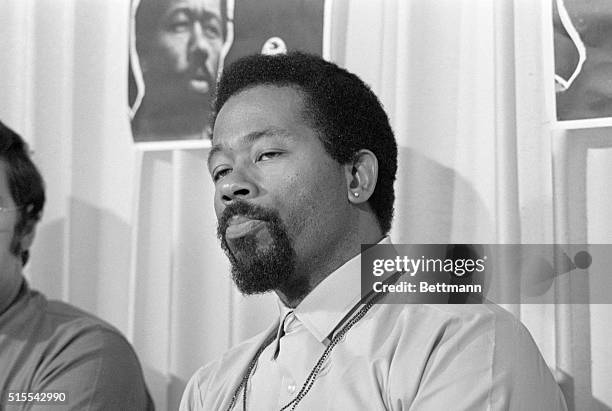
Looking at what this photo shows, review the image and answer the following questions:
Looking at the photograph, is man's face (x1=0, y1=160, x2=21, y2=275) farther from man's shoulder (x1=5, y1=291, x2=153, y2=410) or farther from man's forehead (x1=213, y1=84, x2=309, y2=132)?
man's forehead (x1=213, y1=84, x2=309, y2=132)

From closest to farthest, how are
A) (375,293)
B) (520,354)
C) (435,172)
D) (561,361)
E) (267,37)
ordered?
(520,354), (375,293), (561,361), (435,172), (267,37)

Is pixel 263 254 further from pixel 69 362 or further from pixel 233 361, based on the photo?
pixel 69 362

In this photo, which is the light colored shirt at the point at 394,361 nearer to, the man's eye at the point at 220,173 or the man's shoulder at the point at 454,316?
the man's shoulder at the point at 454,316

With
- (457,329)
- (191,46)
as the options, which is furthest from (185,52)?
(457,329)

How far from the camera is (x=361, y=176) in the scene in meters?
1.22

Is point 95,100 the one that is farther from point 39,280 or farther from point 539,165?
point 539,165

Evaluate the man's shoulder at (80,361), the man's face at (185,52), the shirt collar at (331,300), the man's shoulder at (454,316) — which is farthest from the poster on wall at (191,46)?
the man's shoulder at (454,316)

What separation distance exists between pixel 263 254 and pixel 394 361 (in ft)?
0.77

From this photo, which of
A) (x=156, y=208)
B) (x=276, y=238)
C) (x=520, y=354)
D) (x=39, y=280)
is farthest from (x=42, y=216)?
(x=520, y=354)

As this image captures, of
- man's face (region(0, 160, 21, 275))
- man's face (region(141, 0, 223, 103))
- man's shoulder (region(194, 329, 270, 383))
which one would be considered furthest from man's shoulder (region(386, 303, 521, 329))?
man's face (region(0, 160, 21, 275))

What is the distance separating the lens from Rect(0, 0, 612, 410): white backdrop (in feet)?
4.31

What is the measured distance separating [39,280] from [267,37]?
0.62 metres

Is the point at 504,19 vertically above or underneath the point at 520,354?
above

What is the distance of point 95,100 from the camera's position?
5.46 ft
